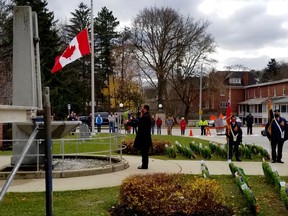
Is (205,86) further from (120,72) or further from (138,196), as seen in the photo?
(138,196)

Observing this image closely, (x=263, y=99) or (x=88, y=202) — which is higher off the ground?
(x=263, y=99)

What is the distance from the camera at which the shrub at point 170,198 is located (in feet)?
22.3

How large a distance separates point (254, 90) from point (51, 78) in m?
49.6

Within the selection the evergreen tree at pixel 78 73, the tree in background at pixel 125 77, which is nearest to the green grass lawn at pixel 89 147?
the evergreen tree at pixel 78 73

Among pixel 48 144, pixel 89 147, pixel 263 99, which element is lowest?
pixel 89 147

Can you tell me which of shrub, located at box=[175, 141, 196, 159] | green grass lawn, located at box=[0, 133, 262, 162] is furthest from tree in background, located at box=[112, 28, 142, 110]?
shrub, located at box=[175, 141, 196, 159]

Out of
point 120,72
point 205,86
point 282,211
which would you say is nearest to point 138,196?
point 282,211

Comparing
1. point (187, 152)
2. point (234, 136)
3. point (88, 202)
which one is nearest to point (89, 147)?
point (187, 152)

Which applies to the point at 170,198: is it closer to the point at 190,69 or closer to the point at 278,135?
the point at 278,135

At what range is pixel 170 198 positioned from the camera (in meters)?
6.93

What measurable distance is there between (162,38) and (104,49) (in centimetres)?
1496

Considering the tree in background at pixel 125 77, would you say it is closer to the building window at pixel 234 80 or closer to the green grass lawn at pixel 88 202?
the building window at pixel 234 80

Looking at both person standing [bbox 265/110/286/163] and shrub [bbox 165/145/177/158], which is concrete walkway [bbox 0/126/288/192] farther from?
shrub [bbox 165/145/177/158]

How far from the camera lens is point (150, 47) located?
59.0 meters
